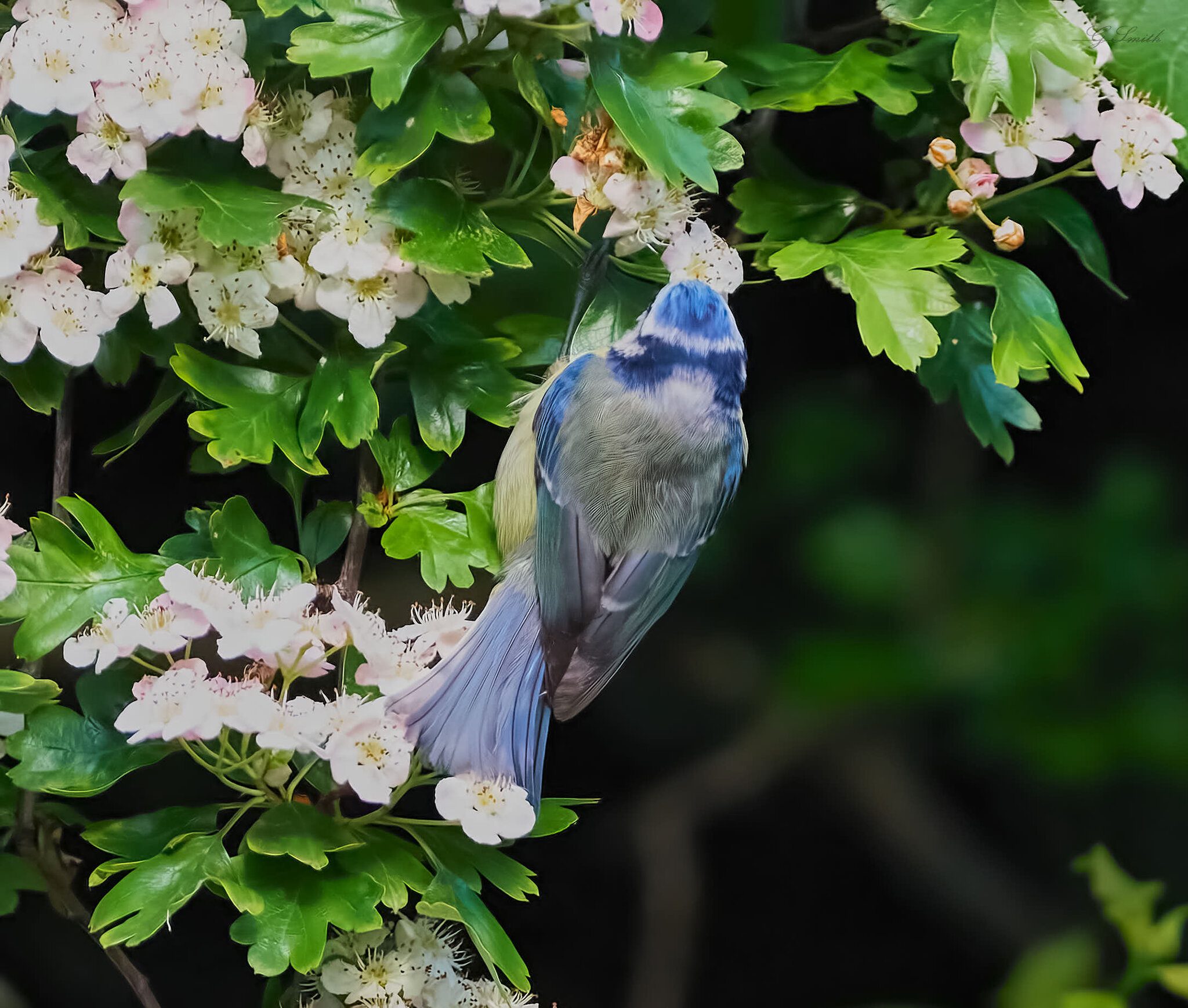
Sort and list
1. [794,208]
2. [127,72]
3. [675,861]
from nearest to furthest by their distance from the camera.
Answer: [127,72]
[794,208]
[675,861]

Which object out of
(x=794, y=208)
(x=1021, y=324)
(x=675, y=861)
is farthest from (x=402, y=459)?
(x=675, y=861)

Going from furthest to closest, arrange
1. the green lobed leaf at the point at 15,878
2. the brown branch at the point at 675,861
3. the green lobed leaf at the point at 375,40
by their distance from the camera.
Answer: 1. the brown branch at the point at 675,861
2. the green lobed leaf at the point at 15,878
3. the green lobed leaf at the point at 375,40

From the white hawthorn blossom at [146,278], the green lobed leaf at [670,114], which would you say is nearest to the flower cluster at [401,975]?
the white hawthorn blossom at [146,278]

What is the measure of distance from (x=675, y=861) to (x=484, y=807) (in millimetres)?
620

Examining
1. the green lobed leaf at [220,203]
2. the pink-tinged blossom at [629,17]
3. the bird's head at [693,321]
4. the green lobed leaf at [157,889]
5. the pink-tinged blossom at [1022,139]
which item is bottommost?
the green lobed leaf at [157,889]

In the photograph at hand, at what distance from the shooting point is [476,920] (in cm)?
84

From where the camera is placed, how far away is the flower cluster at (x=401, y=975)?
2.85 ft

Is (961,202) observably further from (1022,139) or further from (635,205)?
(635,205)

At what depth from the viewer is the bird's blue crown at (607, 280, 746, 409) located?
797 mm

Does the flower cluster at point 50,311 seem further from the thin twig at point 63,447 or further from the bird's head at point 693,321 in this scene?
the bird's head at point 693,321

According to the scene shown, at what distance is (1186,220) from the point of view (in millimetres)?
1344

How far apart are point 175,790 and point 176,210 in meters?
0.55

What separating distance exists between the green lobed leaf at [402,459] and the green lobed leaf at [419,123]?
0.19 m

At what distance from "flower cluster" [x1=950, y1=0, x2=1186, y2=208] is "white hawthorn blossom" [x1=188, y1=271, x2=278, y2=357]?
0.52 metres
